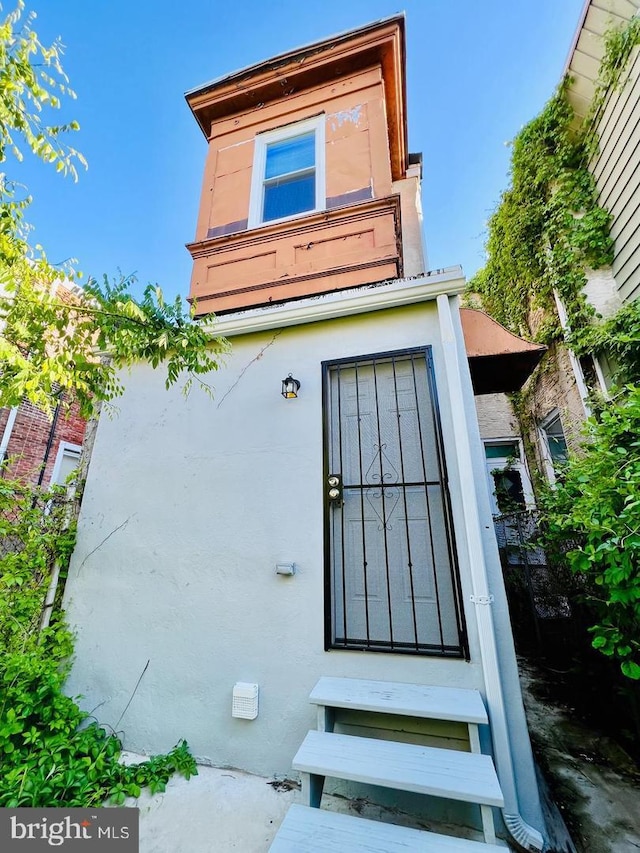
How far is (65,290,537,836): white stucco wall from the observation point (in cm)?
236

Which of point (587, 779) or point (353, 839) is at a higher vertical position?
point (353, 839)

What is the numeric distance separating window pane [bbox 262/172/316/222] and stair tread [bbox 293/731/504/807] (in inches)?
188

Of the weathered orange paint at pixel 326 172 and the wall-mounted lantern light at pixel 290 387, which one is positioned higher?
the weathered orange paint at pixel 326 172

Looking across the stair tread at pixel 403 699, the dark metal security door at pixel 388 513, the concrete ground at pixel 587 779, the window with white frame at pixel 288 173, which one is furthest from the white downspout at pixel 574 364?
the stair tread at pixel 403 699

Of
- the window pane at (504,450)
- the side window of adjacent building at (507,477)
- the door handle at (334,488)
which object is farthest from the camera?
the window pane at (504,450)

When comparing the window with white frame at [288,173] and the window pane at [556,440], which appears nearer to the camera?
the window with white frame at [288,173]

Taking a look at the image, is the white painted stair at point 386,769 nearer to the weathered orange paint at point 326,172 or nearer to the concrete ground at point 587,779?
the concrete ground at point 587,779

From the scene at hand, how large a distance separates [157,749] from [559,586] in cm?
395

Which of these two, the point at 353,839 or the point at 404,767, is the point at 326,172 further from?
the point at 353,839

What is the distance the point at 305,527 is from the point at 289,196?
3.93m

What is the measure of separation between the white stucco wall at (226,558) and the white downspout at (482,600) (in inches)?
3.1

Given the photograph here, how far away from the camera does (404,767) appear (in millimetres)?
1728

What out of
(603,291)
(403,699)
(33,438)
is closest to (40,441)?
(33,438)

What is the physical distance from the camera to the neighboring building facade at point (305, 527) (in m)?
2.27
